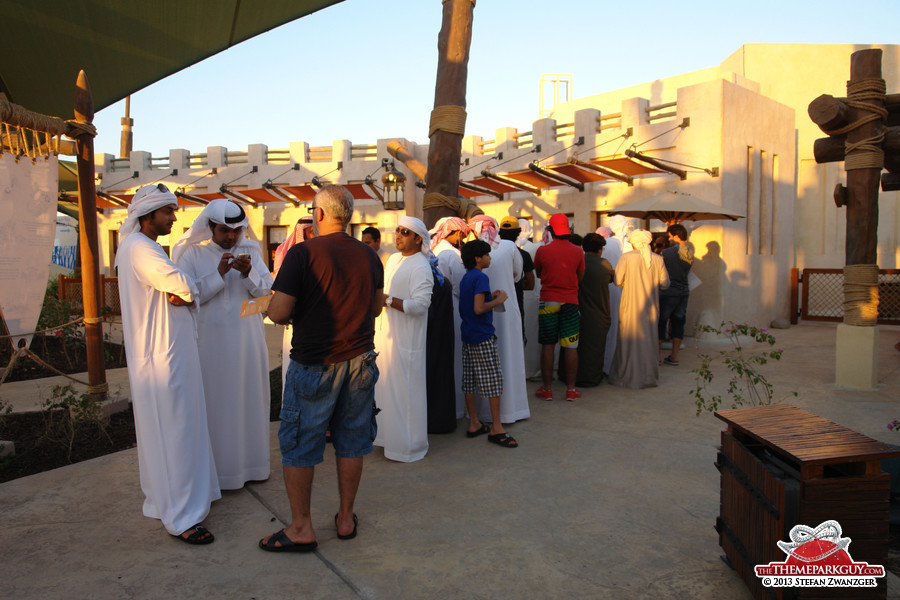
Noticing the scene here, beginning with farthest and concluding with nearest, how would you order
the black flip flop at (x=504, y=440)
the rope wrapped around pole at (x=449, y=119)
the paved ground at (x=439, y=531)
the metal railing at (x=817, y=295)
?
the metal railing at (x=817, y=295), the rope wrapped around pole at (x=449, y=119), the black flip flop at (x=504, y=440), the paved ground at (x=439, y=531)

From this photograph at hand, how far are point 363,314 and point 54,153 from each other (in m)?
3.15

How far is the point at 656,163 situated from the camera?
10133mm

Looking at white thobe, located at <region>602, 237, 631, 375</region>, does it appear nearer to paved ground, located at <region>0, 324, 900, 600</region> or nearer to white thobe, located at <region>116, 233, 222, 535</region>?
paved ground, located at <region>0, 324, 900, 600</region>

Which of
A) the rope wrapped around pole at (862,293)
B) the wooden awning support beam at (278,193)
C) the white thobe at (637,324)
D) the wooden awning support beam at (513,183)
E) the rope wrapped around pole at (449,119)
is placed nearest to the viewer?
the rope wrapped around pole at (449,119)

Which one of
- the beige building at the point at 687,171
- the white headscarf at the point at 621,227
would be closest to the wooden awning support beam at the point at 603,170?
the beige building at the point at 687,171

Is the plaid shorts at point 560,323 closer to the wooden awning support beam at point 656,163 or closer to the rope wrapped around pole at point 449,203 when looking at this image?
the rope wrapped around pole at point 449,203

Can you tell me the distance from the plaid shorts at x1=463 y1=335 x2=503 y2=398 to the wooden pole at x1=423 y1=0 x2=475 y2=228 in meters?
1.53

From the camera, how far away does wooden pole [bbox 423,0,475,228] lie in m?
5.69

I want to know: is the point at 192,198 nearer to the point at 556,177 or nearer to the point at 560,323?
the point at 556,177

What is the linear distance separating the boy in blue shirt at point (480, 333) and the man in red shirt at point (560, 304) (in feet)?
4.68

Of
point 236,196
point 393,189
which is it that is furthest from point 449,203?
point 236,196

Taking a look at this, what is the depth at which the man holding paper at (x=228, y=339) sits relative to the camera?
368cm

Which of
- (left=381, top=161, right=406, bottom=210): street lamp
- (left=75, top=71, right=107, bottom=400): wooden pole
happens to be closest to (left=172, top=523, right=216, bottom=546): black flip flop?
(left=75, top=71, right=107, bottom=400): wooden pole

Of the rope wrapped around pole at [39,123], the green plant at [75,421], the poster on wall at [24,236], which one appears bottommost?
the green plant at [75,421]
